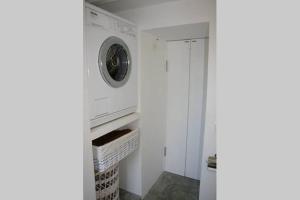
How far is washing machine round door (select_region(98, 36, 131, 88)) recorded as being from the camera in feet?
4.38

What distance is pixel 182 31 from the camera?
6.16ft

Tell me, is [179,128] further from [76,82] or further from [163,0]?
[76,82]

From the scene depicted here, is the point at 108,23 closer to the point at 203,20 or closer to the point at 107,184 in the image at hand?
the point at 203,20

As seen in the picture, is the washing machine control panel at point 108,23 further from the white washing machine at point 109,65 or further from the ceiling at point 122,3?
the ceiling at point 122,3

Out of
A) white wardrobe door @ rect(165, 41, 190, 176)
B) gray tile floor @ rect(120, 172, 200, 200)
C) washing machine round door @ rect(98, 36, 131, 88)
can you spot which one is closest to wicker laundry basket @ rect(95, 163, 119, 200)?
gray tile floor @ rect(120, 172, 200, 200)

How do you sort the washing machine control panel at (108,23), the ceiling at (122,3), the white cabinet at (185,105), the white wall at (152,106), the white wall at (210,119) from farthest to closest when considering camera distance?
1. the white cabinet at (185,105)
2. the white wall at (152,106)
3. the ceiling at (122,3)
4. the white wall at (210,119)
5. the washing machine control panel at (108,23)

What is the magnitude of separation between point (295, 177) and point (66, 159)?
0.61m

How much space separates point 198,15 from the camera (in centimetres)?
156

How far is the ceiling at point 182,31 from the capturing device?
171 centimetres

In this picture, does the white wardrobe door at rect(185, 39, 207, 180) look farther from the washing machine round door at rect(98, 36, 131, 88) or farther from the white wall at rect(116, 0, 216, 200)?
the washing machine round door at rect(98, 36, 131, 88)

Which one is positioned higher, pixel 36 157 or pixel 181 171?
pixel 36 157

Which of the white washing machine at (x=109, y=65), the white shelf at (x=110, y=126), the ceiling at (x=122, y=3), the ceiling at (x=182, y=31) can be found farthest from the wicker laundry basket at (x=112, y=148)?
the ceiling at (x=122, y=3)

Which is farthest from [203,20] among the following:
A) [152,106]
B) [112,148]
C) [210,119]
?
[112,148]

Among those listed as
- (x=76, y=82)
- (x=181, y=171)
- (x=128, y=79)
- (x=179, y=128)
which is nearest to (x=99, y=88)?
(x=128, y=79)
